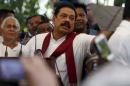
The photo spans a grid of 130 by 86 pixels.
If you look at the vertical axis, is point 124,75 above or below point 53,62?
above

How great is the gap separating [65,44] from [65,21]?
29 centimetres

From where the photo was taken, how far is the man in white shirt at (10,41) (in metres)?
5.16

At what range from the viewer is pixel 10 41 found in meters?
5.40

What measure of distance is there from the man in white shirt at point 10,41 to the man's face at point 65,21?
44 centimetres

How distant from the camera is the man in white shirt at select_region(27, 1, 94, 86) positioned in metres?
4.76

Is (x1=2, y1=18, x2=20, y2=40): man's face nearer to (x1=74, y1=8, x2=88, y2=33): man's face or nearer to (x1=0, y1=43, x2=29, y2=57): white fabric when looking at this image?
(x1=0, y1=43, x2=29, y2=57): white fabric

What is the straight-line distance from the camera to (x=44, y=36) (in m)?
5.03

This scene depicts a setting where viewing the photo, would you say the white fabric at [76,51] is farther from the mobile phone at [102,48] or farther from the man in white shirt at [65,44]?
the mobile phone at [102,48]

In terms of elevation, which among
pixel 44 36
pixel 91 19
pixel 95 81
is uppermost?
pixel 95 81

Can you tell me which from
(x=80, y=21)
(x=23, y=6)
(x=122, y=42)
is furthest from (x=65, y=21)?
(x=23, y=6)

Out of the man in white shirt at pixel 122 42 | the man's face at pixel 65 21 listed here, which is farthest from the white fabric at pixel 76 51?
the man in white shirt at pixel 122 42

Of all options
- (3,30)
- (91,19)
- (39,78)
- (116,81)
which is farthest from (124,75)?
(91,19)

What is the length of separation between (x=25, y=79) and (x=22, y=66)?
6 centimetres

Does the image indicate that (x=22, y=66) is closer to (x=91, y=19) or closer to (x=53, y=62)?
(x=53, y=62)
